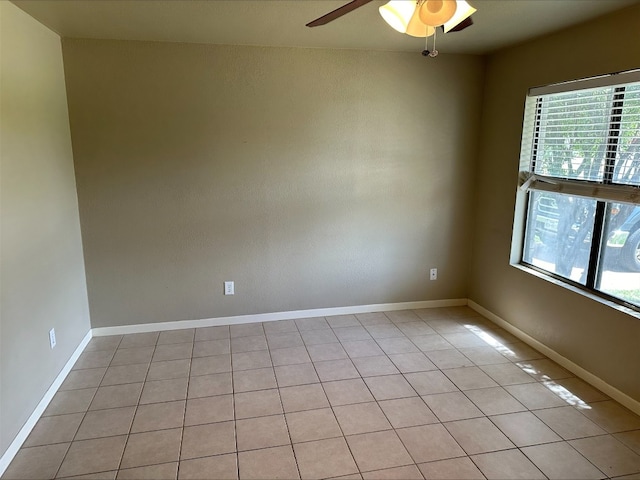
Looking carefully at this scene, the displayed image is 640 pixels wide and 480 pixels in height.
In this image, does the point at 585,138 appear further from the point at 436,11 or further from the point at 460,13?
the point at 436,11

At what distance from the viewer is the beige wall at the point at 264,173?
3.29m

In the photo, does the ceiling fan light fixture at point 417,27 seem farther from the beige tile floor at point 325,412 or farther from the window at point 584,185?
the beige tile floor at point 325,412

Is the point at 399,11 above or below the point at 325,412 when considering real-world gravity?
above

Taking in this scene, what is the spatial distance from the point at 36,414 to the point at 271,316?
1.84 metres

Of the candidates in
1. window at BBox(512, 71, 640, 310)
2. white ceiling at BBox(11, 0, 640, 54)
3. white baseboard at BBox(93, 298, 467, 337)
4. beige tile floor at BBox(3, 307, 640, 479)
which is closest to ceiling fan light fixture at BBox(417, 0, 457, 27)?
white ceiling at BBox(11, 0, 640, 54)

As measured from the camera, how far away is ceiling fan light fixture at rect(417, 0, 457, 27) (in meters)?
1.50

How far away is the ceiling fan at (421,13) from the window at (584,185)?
1480 mm

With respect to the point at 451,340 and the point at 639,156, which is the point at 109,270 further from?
the point at 639,156

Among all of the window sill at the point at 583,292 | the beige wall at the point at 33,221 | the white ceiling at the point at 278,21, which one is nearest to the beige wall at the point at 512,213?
the window sill at the point at 583,292

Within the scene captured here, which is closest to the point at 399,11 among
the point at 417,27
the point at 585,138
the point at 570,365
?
the point at 417,27

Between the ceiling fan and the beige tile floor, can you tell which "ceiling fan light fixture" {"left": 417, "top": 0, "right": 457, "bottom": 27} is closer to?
the ceiling fan

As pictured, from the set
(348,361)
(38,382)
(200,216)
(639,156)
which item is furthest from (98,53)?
(639,156)

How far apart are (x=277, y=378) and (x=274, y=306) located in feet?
3.29

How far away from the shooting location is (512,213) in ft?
11.5
